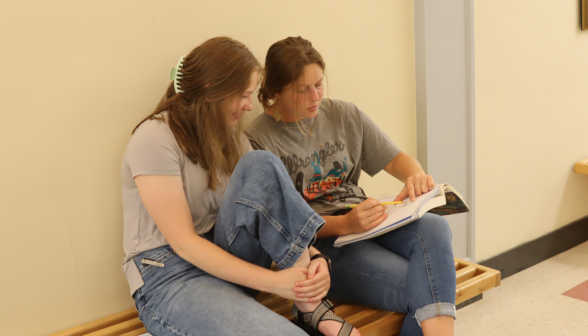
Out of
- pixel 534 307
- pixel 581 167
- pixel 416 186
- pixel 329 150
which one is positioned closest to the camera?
pixel 416 186

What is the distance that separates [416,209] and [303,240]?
0.34m

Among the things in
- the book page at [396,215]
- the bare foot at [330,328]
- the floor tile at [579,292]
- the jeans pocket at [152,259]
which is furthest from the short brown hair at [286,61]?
the floor tile at [579,292]

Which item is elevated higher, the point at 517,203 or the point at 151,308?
the point at 151,308

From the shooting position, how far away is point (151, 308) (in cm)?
120

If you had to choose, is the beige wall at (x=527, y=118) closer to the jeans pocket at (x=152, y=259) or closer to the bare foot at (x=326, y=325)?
the bare foot at (x=326, y=325)

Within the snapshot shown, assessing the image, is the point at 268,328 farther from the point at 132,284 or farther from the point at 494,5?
the point at 494,5

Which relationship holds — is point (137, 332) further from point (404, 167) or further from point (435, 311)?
point (404, 167)

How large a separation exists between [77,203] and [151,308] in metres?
0.38

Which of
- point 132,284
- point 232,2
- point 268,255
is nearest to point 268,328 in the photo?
point 268,255

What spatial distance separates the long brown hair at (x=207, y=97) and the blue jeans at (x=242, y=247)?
0.54 ft

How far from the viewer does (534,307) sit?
6.88 feet

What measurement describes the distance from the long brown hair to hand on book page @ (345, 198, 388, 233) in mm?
400

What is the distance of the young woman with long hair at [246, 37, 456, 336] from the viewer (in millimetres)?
1306

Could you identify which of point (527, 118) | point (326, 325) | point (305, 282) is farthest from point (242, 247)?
point (527, 118)
